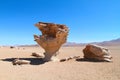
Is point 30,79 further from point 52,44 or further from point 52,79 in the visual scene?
point 52,44

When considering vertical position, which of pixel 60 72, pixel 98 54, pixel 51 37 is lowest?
pixel 60 72

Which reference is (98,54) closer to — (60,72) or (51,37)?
(51,37)

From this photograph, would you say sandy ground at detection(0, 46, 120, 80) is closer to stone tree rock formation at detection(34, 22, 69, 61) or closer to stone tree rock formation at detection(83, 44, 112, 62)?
stone tree rock formation at detection(83, 44, 112, 62)

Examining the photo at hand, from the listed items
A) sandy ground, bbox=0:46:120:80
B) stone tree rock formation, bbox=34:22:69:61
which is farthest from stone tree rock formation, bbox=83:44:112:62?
sandy ground, bbox=0:46:120:80

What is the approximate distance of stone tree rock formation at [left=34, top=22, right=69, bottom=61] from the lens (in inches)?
856

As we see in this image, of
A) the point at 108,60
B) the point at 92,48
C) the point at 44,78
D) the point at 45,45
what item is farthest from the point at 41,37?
the point at 44,78

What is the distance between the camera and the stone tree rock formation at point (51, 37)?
71.3 ft

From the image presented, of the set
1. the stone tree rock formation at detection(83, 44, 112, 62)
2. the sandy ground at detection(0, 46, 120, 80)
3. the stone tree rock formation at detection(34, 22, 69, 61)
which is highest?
the stone tree rock formation at detection(34, 22, 69, 61)

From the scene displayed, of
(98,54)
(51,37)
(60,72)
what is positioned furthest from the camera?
(51,37)

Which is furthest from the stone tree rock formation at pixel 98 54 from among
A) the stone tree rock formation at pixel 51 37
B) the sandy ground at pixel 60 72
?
the sandy ground at pixel 60 72

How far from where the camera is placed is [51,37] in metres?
22.4

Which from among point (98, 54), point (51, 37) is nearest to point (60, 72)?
point (51, 37)

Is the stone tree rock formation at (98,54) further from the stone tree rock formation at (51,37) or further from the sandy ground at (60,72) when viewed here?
the sandy ground at (60,72)

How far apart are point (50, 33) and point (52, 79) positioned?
1155cm
